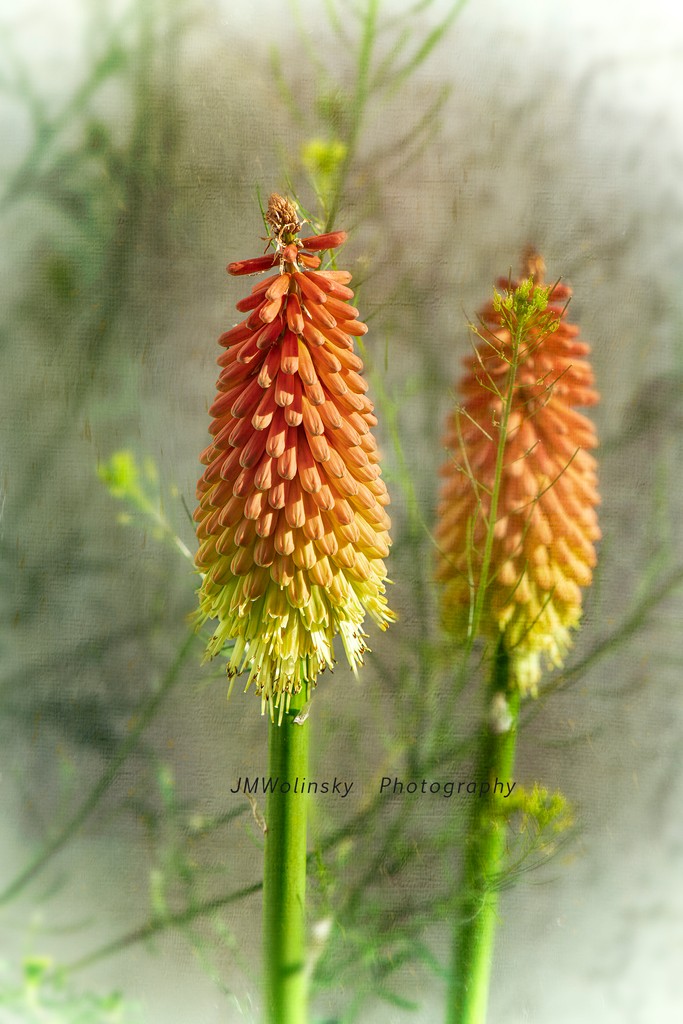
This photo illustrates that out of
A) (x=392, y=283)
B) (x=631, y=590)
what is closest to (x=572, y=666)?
(x=631, y=590)

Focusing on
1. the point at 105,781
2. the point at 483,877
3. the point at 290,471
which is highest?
the point at 290,471

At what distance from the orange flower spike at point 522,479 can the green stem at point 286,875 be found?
0.30 m

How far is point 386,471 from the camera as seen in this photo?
44.5 inches

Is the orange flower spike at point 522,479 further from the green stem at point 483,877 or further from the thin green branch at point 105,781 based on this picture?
the thin green branch at point 105,781

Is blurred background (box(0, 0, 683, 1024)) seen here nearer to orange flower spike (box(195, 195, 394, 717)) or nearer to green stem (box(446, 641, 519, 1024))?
green stem (box(446, 641, 519, 1024))

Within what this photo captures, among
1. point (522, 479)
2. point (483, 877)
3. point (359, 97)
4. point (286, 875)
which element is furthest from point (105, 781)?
point (359, 97)

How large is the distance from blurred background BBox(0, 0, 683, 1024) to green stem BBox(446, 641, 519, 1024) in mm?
31

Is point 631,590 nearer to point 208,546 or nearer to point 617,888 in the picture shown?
point 617,888

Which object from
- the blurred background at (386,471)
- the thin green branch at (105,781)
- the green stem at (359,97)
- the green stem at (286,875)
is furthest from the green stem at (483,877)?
the green stem at (359,97)

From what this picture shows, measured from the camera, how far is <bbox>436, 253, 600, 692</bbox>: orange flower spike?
3.56 ft

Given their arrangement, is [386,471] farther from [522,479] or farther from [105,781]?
[105,781]

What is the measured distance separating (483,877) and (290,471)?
72cm

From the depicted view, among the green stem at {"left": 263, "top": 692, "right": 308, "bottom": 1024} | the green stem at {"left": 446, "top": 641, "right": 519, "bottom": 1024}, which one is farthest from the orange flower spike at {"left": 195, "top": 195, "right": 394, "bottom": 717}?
the green stem at {"left": 446, "top": 641, "right": 519, "bottom": 1024}

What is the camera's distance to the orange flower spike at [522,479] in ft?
3.56
